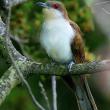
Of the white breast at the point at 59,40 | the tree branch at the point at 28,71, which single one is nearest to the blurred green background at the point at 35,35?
the white breast at the point at 59,40

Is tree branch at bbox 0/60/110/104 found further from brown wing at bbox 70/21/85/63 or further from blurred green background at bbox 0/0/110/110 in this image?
blurred green background at bbox 0/0/110/110

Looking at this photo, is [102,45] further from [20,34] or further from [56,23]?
[56,23]

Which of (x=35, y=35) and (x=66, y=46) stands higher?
(x=66, y=46)

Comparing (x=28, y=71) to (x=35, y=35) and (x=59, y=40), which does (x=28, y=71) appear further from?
(x=35, y=35)

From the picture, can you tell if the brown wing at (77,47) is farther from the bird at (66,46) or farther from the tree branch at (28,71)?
the tree branch at (28,71)

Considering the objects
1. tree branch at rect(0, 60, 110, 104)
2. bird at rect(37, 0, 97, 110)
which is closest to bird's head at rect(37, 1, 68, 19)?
bird at rect(37, 0, 97, 110)

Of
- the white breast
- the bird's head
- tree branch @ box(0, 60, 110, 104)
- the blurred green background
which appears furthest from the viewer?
the blurred green background

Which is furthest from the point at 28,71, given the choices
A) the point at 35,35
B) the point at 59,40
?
the point at 35,35
